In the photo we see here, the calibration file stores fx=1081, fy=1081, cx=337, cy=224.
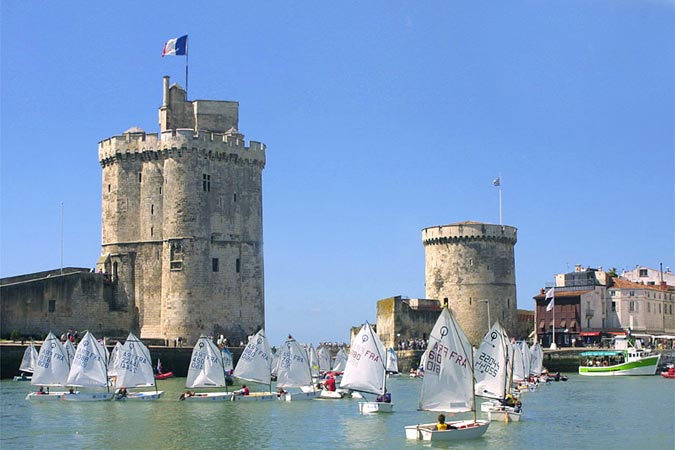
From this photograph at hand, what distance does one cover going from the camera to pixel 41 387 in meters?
51.7

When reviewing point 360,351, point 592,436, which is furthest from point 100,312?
point 592,436

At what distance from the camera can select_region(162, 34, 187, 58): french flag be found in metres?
73.7

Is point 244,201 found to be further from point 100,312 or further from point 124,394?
point 124,394

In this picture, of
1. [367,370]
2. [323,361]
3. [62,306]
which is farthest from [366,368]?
[323,361]

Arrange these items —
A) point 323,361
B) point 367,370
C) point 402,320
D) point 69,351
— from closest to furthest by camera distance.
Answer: point 367,370
point 69,351
point 323,361
point 402,320

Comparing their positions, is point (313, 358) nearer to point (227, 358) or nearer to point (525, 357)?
point (227, 358)

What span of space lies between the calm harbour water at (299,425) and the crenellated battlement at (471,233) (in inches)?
1417

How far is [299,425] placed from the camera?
41031mm

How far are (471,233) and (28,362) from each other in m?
41.0

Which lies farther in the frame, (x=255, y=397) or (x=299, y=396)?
(x=299, y=396)

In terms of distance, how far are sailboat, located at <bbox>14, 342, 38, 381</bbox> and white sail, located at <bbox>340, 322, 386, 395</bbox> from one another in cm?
2214

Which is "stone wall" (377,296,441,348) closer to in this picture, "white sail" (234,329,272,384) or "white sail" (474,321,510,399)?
"white sail" (234,329,272,384)

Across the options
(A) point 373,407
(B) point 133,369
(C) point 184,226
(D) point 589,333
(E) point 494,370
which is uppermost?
(C) point 184,226

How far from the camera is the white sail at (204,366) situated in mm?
51406
